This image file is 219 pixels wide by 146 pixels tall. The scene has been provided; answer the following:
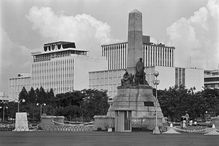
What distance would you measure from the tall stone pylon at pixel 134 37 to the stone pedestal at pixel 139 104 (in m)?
3.53

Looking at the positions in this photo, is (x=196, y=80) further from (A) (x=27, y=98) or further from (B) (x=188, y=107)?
(B) (x=188, y=107)

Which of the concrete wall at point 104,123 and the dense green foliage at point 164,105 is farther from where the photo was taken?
the dense green foliage at point 164,105

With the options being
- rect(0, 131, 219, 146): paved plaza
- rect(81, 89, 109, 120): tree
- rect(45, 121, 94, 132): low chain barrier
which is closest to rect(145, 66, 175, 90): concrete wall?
rect(81, 89, 109, 120): tree

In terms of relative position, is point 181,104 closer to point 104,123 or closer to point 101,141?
point 104,123

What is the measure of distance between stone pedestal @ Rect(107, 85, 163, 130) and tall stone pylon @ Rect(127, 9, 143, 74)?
11.6ft

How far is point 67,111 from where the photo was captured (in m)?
127

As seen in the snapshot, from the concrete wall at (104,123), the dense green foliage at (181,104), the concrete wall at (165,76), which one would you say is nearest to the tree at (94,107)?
the dense green foliage at (181,104)

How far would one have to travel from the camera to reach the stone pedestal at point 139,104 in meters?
57.9

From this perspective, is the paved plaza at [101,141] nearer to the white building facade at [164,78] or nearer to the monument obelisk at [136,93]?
the monument obelisk at [136,93]

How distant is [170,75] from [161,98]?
75182mm

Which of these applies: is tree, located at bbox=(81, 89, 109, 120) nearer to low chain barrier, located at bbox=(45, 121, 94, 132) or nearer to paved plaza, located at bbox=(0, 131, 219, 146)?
low chain barrier, located at bbox=(45, 121, 94, 132)

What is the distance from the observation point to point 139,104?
5931 centimetres

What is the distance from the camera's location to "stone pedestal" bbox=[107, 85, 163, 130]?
190 ft

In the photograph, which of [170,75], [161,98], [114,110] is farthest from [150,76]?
[114,110]
